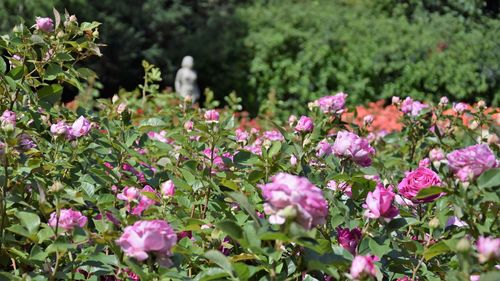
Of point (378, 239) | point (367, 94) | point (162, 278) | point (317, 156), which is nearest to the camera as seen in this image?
point (162, 278)

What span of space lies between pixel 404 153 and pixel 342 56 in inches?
215

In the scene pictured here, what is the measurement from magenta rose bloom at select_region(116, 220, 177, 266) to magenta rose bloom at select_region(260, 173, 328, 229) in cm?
14

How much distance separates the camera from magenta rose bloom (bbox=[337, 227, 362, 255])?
1233 mm

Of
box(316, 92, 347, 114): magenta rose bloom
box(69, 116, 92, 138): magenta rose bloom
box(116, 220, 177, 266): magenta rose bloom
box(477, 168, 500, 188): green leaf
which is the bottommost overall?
box(316, 92, 347, 114): magenta rose bloom

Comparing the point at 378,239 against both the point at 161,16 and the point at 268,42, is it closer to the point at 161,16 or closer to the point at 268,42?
the point at 268,42

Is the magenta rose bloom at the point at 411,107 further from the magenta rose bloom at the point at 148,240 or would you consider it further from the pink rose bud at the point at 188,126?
the magenta rose bloom at the point at 148,240

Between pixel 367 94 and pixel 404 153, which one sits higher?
pixel 404 153

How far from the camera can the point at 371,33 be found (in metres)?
8.02

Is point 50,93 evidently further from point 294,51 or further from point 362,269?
point 294,51

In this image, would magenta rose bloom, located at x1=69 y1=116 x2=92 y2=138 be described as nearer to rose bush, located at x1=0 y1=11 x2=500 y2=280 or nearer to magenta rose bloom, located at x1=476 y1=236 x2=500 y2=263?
rose bush, located at x1=0 y1=11 x2=500 y2=280

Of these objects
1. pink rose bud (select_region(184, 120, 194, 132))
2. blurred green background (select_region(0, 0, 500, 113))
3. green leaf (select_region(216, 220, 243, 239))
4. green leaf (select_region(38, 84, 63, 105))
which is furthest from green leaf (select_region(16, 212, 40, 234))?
blurred green background (select_region(0, 0, 500, 113))

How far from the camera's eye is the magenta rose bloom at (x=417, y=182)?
51.8 inches

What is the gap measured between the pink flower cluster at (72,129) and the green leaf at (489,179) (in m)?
0.74

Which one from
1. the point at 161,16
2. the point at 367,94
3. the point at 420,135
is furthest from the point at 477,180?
the point at 161,16
